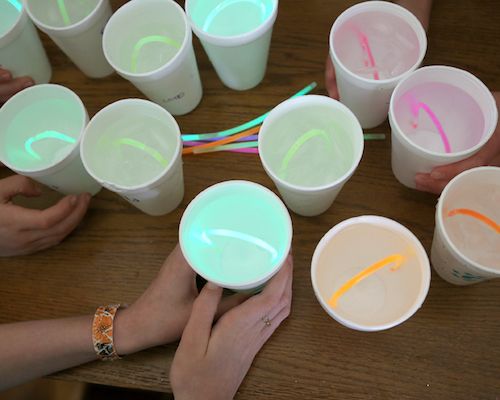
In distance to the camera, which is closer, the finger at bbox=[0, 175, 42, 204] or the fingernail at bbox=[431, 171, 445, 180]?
the fingernail at bbox=[431, 171, 445, 180]

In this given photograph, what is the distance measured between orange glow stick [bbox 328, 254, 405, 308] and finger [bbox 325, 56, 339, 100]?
33 centimetres

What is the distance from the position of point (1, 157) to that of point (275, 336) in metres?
0.59

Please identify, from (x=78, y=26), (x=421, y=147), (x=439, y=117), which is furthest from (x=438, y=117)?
(x=78, y=26)

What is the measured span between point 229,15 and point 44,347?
0.71 metres

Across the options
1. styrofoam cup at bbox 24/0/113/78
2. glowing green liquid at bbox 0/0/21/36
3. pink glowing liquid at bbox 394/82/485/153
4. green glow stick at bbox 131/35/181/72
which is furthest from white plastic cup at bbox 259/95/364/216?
glowing green liquid at bbox 0/0/21/36

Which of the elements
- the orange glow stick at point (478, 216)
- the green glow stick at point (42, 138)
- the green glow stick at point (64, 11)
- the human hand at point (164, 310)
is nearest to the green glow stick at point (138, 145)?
the green glow stick at point (42, 138)

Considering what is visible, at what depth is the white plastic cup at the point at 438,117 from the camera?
75 cm

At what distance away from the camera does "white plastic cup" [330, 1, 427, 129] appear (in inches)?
31.2

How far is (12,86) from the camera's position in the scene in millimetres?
960

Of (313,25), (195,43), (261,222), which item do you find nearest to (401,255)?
(261,222)

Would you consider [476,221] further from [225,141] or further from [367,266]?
[225,141]

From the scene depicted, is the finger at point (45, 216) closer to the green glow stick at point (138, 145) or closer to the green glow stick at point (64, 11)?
the green glow stick at point (138, 145)

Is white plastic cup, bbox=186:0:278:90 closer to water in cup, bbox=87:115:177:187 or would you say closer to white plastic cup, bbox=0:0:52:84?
water in cup, bbox=87:115:177:187

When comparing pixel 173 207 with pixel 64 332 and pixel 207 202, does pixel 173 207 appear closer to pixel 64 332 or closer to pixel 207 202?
pixel 207 202
